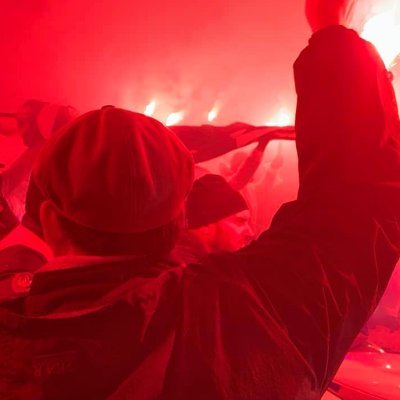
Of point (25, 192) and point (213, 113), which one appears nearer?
point (25, 192)

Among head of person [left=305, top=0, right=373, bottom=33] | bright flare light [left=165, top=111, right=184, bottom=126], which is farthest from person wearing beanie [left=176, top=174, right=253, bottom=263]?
head of person [left=305, top=0, right=373, bottom=33]

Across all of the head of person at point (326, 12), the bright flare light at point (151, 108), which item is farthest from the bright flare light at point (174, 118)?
the head of person at point (326, 12)

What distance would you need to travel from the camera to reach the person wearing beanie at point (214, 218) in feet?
3.06

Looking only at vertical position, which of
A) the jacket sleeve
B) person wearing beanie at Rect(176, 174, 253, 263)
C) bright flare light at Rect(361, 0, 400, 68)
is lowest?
person wearing beanie at Rect(176, 174, 253, 263)

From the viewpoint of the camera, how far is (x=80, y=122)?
1.51 ft

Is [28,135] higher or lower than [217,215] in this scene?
higher

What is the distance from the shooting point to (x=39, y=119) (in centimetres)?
111

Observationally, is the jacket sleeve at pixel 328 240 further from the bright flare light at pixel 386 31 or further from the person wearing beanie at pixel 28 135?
the person wearing beanie at pixel 28 135

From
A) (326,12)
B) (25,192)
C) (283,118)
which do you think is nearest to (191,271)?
(326,12)

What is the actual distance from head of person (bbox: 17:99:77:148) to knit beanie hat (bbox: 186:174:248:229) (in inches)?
15.6

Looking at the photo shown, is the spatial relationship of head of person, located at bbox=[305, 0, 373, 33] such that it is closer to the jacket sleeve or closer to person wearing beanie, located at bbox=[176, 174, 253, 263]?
the jacket sleeve

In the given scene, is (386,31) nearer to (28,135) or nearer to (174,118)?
(174,118)

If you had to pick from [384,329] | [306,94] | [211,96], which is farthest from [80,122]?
[384,329]

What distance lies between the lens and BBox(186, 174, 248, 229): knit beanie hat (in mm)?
951
